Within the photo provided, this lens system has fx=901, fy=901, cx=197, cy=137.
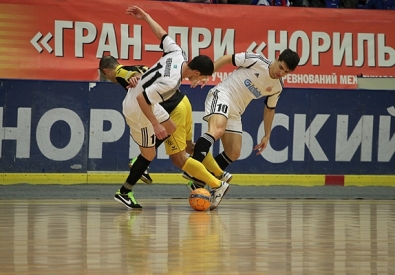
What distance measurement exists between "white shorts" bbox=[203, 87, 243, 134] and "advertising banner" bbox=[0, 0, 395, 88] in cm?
347

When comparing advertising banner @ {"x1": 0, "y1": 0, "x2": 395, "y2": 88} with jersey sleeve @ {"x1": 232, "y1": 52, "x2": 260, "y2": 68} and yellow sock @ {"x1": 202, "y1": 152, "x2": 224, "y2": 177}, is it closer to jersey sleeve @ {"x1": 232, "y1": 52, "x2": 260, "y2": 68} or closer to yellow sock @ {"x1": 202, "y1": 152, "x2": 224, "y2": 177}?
jersey sleeve @ {"x1": 232, "y1": 52, "x2": 260, "y2": 68}

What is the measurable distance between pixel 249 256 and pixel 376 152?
8593 mm

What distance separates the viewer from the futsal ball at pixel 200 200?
10008mm

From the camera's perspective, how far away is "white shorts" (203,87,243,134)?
35.2 ft

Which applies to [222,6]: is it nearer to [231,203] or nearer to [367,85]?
[367,85]

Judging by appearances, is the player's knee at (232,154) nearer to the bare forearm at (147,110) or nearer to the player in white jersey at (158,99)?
the player in white jersey at (158,99)

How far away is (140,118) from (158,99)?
437 mm

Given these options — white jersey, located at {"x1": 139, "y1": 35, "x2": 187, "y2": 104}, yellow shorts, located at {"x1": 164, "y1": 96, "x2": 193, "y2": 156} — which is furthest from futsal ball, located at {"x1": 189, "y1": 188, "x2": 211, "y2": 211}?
white jersey, located at {"x1": 139, "y1": 35, "x2": 187, "y2": 104}

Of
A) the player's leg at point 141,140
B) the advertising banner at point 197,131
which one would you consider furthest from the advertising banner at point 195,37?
the player's leg at point 141,140

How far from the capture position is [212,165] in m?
10.9

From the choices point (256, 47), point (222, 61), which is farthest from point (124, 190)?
point (256, 47)

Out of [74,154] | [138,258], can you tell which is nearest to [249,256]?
[138,258]

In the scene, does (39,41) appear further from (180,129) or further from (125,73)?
(180,129)

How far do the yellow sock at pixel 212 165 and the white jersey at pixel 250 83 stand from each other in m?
0.77
